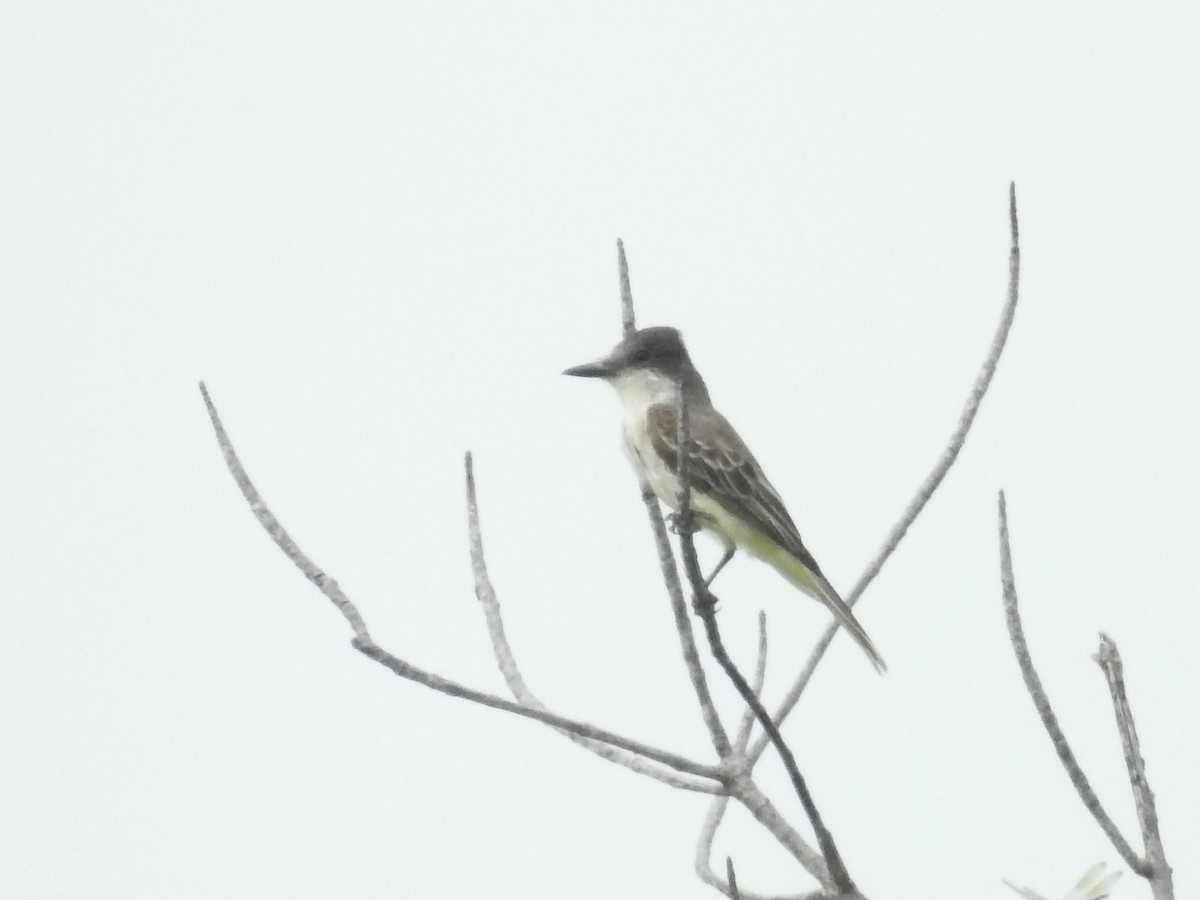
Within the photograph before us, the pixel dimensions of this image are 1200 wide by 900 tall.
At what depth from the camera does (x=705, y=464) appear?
7578mm

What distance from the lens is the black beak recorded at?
7977 mm

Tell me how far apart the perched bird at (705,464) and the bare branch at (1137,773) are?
12.8ft

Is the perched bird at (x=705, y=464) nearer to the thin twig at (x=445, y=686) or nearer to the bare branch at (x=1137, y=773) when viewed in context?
the thin twig at (x=445, y=686)

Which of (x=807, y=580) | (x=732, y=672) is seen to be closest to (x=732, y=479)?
(x=807, y=580)

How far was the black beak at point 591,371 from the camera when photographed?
26.2 feet

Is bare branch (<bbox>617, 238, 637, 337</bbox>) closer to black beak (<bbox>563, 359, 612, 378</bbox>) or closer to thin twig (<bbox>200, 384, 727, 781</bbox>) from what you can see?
thin twig (<bbox>200, 384, 727, 781</bbox>)

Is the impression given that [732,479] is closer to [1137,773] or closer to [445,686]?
[445,686]

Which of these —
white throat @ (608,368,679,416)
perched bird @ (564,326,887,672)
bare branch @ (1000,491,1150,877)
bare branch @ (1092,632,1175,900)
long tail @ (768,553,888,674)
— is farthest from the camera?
white throat @ (608,368,679,416)

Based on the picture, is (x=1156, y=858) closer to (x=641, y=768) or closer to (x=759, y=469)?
(x=641, y=768)

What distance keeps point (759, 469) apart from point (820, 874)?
4369 millimetres

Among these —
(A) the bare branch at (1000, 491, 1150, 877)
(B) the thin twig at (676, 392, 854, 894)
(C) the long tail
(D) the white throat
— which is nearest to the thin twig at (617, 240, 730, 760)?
(B) the thin twig at (676, 392, 854, 894)

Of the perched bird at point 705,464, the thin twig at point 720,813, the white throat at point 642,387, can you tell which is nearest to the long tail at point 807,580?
the perched bird at point 705,464

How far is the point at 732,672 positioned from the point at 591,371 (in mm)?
4302

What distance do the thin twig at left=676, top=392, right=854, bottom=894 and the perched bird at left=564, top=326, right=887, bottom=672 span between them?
2.91 metres
